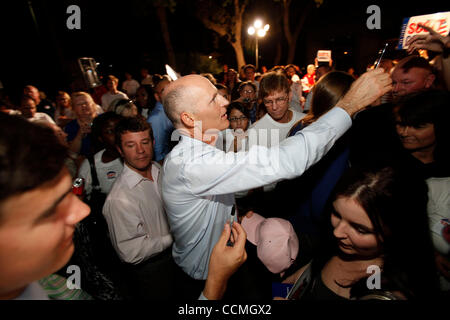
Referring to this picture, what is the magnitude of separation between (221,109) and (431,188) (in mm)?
1739

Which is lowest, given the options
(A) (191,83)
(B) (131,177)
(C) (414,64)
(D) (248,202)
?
(D) (248,202)

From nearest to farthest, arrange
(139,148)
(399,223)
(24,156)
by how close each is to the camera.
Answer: (24,156) < (399,223) < (139,148)

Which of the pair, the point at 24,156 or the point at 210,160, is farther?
the point at 210,160

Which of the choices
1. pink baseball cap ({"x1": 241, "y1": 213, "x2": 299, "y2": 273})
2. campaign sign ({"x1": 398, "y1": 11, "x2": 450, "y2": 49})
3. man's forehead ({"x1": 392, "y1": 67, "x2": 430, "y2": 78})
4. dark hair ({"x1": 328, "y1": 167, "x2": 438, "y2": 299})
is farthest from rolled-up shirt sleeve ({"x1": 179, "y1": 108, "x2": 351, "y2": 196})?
man's forehead ({"x1": 392, "y1": 67, "x2": 430, "y2": 78})

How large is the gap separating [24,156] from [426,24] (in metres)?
3.24

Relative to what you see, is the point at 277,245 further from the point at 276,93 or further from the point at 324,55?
the point at 324,55

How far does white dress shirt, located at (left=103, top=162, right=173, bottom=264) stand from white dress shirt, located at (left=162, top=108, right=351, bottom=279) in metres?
0.34

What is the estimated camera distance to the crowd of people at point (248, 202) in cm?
76

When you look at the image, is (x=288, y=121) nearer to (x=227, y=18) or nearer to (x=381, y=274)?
(x=381, y=274)

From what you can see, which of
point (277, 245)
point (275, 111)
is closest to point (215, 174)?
point (277, 245)

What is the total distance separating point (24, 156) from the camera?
0.69 metres

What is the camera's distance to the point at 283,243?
5.73ft

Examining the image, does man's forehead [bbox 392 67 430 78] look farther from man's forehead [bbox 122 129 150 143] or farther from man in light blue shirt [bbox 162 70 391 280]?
man's forehead [bbox 122 129 150 143]

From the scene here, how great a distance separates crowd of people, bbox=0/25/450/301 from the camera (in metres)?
0.76
